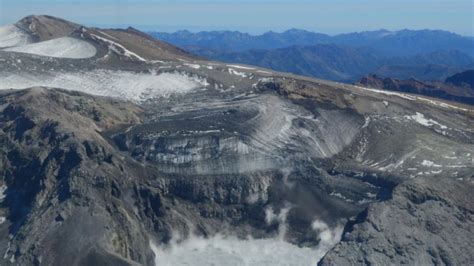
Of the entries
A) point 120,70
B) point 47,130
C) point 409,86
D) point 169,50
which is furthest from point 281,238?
point 409,86

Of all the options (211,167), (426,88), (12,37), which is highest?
(12,37)

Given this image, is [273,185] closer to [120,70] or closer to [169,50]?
[120,70]

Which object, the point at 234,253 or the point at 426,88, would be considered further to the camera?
the point at 426,88

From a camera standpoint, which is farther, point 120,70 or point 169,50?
point 169,50

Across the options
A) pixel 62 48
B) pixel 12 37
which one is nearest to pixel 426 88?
pixel 12 37

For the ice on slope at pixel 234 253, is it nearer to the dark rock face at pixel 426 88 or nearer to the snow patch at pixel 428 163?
the snow patch at pixel 428 163

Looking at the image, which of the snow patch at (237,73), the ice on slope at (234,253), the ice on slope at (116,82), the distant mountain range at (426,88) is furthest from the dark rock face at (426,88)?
the ice on slope at (234,253)

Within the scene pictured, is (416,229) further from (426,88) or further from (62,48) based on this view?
(426,88)
